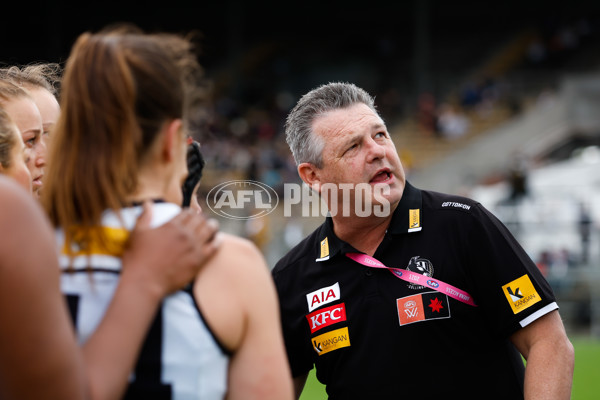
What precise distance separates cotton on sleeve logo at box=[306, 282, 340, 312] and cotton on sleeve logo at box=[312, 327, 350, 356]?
0.44 ft

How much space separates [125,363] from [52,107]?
222 cm

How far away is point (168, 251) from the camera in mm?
1857

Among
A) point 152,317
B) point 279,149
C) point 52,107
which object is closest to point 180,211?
point 152,317

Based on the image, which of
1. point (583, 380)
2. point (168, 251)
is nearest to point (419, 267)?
point (168, 251)

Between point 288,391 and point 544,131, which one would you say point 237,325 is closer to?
point 288,391

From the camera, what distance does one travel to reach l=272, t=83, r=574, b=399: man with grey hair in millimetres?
3072

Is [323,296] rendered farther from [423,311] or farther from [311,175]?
[311,175]

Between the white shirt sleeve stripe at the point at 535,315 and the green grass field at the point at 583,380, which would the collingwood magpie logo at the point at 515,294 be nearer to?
the white shirt sleeve stripe at the point at 535,315

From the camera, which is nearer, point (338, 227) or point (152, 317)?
point (152, 317)

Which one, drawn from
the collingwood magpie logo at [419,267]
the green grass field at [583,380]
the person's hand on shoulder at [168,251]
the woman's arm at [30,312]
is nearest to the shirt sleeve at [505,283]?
the collingwood magpie logo at [419,267]

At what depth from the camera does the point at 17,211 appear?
160cm

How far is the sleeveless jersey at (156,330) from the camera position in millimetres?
1824

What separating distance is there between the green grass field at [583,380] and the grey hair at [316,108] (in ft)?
18.2

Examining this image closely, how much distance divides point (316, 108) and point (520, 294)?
1317 millimetres
